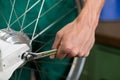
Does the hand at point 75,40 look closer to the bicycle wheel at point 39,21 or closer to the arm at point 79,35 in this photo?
the arm at point 79,35

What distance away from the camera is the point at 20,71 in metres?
0.88

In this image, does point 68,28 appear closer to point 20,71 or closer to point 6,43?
point 6,43

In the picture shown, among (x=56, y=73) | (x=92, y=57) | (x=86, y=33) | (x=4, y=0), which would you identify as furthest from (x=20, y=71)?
(x=92, y=57)

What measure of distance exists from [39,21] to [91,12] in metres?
0.23

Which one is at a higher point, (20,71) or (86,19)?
(86,19)

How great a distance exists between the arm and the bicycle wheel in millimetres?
184

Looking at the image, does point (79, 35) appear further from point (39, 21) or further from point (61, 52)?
point (39, 21)

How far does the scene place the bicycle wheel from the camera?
835mm

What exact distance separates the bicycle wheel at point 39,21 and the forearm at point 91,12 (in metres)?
0.18

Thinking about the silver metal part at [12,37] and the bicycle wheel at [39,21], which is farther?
the bicycle wheel at [39,21]

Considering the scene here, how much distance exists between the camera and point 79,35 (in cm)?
63

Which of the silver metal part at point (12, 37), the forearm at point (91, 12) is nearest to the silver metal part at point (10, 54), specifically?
the silver metal part at point (12, 37)

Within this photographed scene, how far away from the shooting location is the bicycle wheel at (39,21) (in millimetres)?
835

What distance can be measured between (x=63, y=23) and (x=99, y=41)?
33 centimetres
